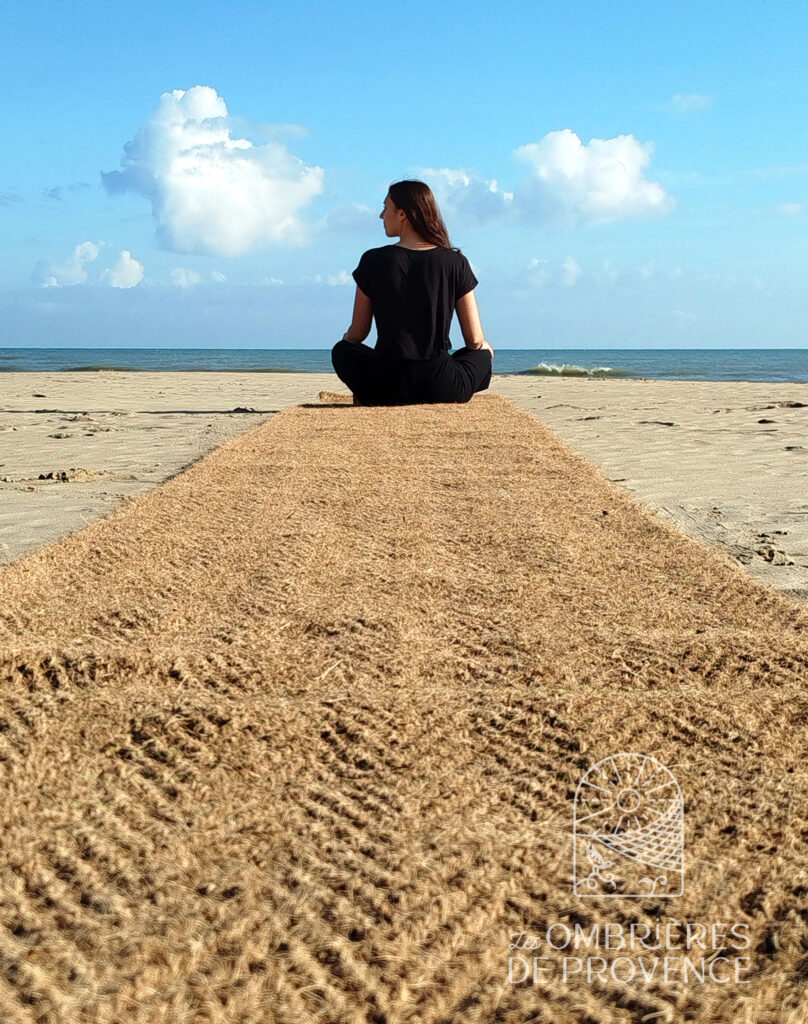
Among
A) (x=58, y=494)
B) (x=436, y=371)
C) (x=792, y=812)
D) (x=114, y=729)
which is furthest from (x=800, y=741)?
(x=436, y=371)

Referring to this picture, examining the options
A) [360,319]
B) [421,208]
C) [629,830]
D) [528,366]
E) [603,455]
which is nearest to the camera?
[629,830]

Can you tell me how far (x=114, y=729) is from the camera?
111 cm

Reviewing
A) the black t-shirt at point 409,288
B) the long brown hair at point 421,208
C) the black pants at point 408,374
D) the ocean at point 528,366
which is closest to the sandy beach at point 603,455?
the black pants at point 408,374

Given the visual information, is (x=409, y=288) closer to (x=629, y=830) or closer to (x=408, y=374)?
(x=408, y=374)

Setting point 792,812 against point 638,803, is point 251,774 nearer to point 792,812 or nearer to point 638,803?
point 638,803

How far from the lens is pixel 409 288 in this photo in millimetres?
5086

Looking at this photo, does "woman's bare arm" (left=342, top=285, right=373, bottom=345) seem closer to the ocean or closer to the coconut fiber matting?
the coconut fiber matting

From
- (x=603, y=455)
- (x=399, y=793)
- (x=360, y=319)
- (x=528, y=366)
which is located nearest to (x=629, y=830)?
(x=399, y=793)

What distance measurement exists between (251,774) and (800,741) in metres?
0.63

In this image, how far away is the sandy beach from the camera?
2594mm

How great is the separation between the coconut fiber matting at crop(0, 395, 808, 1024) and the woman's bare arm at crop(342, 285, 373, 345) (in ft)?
11.5

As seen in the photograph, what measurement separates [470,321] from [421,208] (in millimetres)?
696

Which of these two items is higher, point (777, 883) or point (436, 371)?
point (436, 371)

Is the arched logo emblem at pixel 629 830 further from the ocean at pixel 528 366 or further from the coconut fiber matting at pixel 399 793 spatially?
the ocean at pixel 528 366
